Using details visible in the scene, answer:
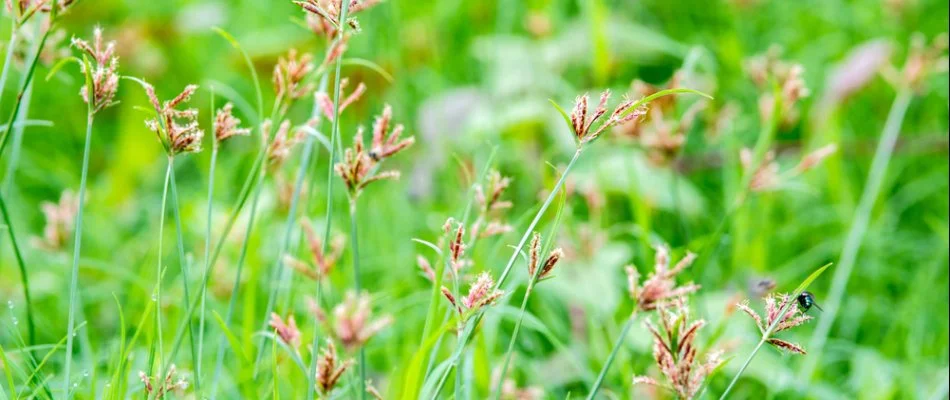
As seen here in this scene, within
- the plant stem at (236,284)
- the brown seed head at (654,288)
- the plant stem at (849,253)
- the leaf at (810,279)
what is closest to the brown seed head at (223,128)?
the plant stem at (236,284)

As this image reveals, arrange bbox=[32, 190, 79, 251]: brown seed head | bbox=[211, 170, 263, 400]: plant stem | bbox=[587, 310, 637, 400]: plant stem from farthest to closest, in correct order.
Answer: bbox=[32, 190, 79, 251]: brown seed head < bbox=[211, 170, 263, 400]: plant stem < bbox=[587, 310, 637, 400]: plant stem

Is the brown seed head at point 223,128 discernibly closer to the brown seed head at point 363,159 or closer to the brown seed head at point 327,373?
the brown seed head at point 363,159

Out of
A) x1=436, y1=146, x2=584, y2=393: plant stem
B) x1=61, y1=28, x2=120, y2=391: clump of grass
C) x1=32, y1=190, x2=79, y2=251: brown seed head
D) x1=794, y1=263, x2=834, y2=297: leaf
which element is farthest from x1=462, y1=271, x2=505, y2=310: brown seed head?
x1=32, y1=190, x2=79, y2=251: brown seed head

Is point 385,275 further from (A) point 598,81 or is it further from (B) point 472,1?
Answer: (B) point 472,1

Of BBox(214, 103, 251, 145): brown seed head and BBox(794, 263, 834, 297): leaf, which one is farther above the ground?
BBox(794, 263, 834, 297): leaf

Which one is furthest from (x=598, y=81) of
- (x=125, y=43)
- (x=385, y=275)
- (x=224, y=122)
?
(x=125, y=43)

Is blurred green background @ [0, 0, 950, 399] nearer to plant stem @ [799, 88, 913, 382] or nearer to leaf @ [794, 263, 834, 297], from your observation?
plant stem @ [799, 88, 913, 382]

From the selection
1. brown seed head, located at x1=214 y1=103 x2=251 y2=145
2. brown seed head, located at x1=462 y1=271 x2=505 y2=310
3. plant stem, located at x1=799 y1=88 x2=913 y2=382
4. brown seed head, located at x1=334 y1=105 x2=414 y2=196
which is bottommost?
brown seed head, located at x1=462 y1=271 x2=505 y2=310

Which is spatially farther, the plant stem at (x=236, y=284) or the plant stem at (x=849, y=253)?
the plant stem at (x=849, y=253)

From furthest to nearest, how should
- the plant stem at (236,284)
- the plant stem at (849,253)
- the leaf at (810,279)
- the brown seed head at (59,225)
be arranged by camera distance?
1. the plant stem at (849,253)
2. the brown seed head at (59,225)
3. the plant stem at (236,284)
4. the leaf at (810,279)
